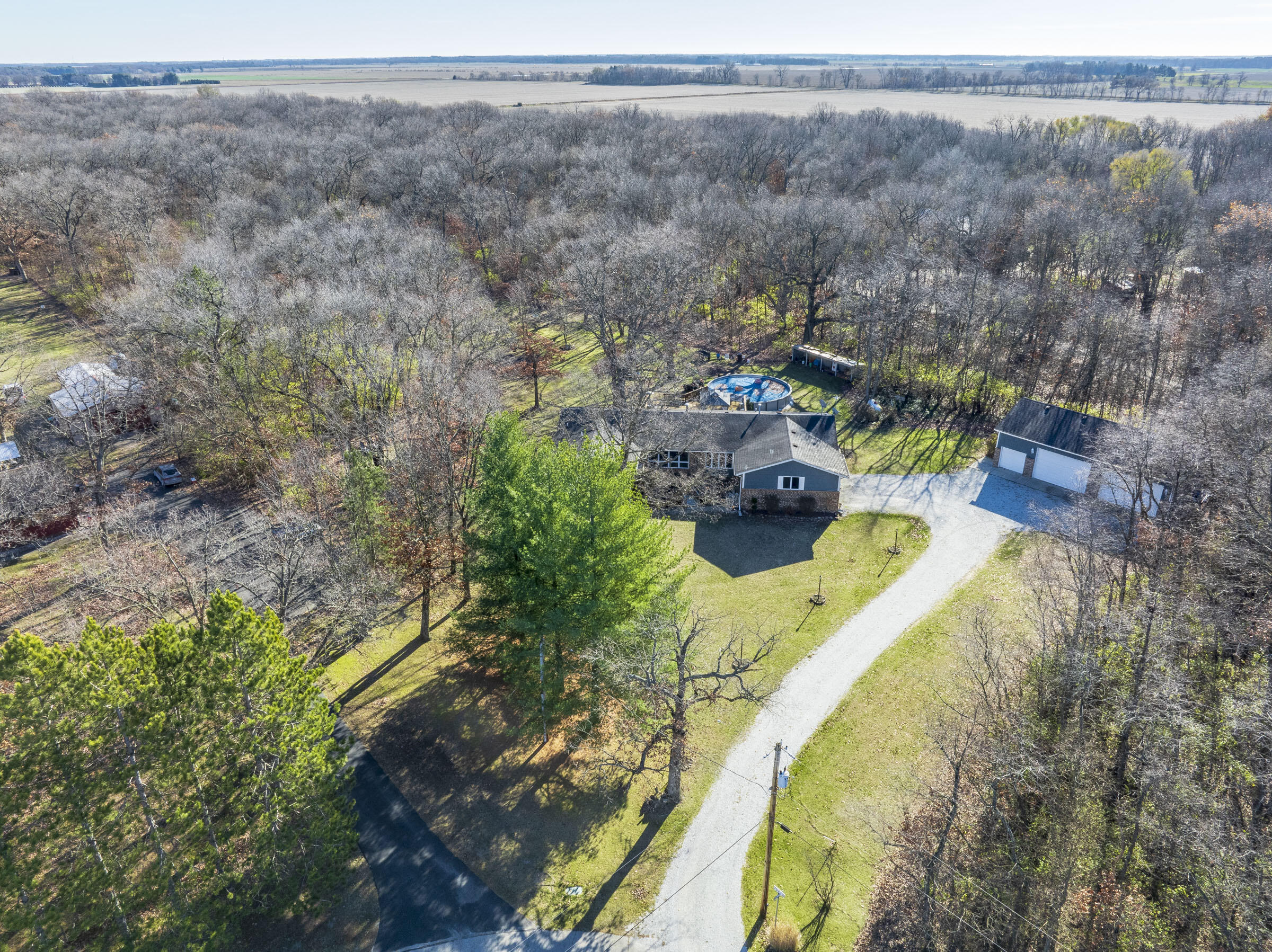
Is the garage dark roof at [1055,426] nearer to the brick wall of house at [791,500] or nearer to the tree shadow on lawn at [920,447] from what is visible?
the tree shadow on lawn at [920,447]

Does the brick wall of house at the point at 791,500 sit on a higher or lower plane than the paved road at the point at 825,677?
higher

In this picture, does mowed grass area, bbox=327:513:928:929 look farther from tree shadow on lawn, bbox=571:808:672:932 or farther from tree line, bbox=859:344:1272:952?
tree line, bbox=859:344:1272:952

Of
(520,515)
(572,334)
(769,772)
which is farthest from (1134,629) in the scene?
(572,334)

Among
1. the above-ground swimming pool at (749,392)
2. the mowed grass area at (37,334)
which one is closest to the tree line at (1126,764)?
the above-ground swimming pool at (749,392)

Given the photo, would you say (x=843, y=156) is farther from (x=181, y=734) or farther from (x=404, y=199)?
(x=181, y=734)

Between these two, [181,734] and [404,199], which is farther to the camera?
[404,199]
